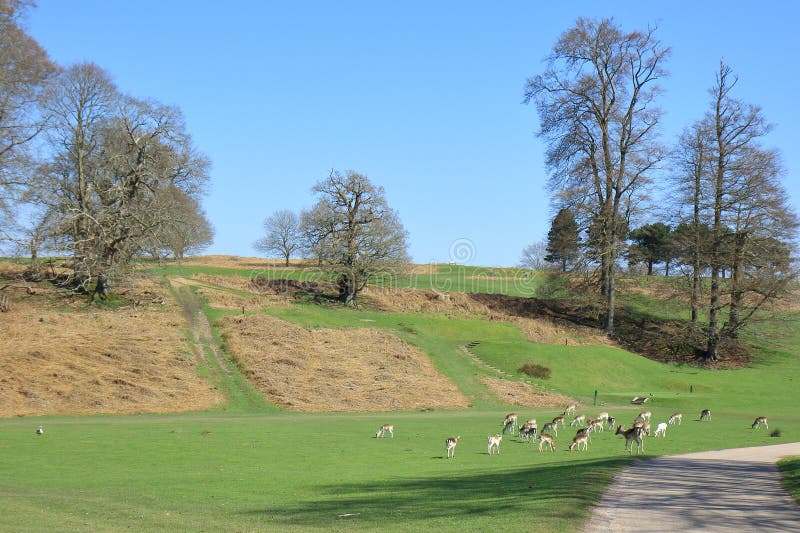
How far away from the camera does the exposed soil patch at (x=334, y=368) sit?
44.8 metres

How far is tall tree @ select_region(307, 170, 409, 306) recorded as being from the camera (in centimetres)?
6744

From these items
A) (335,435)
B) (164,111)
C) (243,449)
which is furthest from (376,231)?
(243,449)

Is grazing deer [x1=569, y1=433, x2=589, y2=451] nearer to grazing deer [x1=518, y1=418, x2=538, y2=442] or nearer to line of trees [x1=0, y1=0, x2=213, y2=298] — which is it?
grazing deer [x1=518, y1=418, x2=538, y2=442]

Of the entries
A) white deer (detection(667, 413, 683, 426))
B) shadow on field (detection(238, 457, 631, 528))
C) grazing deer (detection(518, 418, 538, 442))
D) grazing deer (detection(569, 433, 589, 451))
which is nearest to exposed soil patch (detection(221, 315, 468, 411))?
white deer (detection(667, 413, 683, 426))

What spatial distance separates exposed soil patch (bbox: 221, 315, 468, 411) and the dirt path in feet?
80.7

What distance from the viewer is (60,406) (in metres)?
37.5

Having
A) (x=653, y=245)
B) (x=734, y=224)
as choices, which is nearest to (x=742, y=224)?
(x=734, y=224)

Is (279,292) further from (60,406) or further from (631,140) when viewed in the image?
(631,140)

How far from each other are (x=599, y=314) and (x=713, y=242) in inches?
531

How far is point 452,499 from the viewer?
16.3 metres

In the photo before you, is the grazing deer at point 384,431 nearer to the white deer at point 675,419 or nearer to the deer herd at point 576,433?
the deer herd at point 576,433

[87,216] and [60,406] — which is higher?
[87,216]

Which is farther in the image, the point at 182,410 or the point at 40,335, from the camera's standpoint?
the point at 40,335

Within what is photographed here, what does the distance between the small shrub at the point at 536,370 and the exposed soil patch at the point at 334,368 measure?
7730 mm
